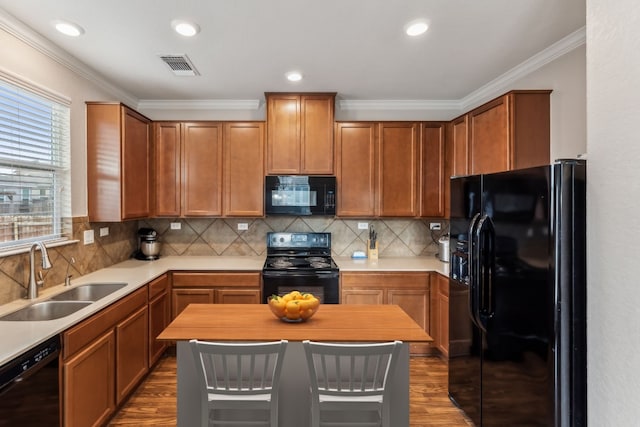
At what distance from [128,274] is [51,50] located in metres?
1.81

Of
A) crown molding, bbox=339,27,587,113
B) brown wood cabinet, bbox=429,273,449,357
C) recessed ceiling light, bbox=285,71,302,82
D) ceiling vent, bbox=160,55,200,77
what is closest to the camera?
crown molding, bbox=339,27,587,113

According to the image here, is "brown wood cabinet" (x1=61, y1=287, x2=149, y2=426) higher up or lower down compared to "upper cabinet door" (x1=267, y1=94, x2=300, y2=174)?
lower down

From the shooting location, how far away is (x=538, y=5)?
1.99m

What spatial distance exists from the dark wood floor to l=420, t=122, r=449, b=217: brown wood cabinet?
5.19 ft

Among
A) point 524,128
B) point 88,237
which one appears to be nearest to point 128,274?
point 88,237

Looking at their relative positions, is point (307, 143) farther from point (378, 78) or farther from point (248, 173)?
point (378, 78)

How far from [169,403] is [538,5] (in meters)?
3.65

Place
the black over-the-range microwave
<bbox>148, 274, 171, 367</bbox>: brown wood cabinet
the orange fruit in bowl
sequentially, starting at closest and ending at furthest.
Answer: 1. the orange fruit in bowl
2. <bbox>148, 274, 171, 367</bbox>: brown wood cabinet
3. the black over-the-range microwave

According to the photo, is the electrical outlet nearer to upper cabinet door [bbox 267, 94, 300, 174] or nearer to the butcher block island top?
the butcher block island top

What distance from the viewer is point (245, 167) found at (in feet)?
11.8

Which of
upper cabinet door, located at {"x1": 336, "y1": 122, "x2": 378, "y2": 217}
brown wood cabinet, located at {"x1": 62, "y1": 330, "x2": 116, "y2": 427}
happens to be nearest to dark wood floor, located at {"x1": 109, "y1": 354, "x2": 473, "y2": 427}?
brown wood cabinet, located at {"x1": 62, "y1": 330, "x2": 116, "y2": 427}

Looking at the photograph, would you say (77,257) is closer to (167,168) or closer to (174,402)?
(167,168)

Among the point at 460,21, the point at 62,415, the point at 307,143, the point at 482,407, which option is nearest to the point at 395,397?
the point at 482,407

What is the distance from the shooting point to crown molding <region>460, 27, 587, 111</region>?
2.36 meters
